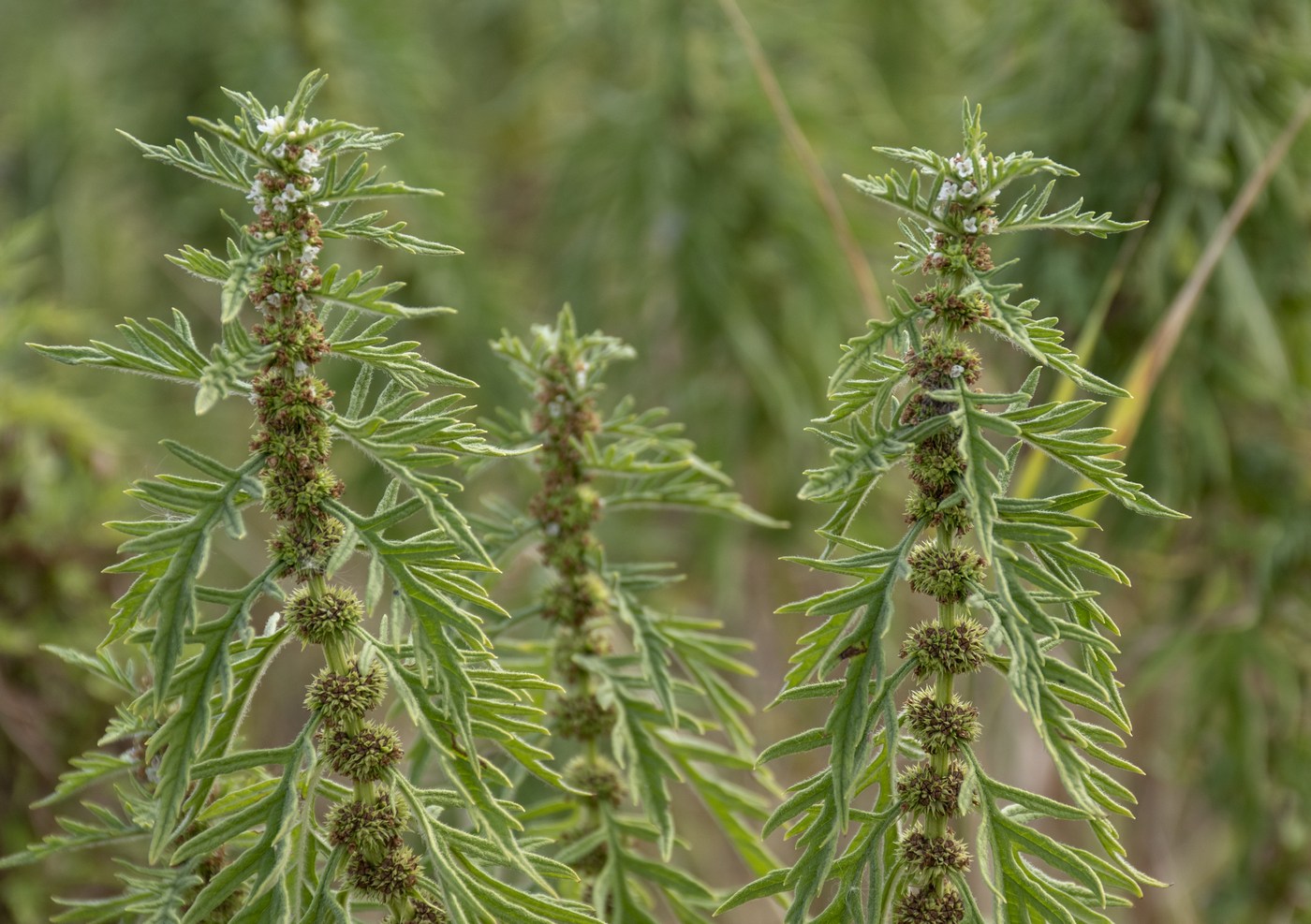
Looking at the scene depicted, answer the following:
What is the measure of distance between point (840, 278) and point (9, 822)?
1.74 metres

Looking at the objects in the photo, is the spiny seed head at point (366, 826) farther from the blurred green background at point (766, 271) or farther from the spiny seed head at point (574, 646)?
the blurred green background at point (766, 271)

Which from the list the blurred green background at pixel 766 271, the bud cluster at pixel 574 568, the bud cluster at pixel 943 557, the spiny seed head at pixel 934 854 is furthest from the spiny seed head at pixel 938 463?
the blurred green background at pixel 766 271

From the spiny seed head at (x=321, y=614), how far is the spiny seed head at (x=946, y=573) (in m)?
0.41

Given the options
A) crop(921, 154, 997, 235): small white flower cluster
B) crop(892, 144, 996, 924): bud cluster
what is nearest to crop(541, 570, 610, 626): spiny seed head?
crop(892, 144, 996, 924): bud cluster

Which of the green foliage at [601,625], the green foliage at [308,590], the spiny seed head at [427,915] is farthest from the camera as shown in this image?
the green foliage at [601,625]

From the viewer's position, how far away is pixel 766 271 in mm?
2578

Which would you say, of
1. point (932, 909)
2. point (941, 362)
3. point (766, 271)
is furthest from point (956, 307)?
point (766, 271)

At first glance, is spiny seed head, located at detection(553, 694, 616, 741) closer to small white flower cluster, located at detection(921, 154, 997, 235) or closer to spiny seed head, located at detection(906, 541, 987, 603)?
spiny seed head, located at detection(906, 541, 987, 603)

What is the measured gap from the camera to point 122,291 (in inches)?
130

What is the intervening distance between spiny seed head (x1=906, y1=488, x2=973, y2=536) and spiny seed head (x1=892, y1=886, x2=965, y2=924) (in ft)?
0.90

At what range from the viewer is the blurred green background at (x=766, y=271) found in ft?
6.31

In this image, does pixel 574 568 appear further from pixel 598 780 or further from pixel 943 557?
pixel 943 557

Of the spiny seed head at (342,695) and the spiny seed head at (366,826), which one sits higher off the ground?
the spiny seed head at (342,695)

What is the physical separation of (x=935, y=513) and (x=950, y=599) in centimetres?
6
